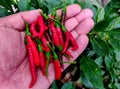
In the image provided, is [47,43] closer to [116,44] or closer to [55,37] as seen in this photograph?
[55,37]

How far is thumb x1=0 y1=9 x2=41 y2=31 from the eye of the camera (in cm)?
174

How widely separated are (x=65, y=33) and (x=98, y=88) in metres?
0.30

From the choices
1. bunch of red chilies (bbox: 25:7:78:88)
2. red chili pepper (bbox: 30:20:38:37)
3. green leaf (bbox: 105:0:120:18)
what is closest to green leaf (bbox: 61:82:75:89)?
bunch of red chilies (bbox: 25:7:78:88)

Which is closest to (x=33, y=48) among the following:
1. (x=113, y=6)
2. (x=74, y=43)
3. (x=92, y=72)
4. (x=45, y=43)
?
(x=45, y=43)

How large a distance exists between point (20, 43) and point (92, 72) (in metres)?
0.35

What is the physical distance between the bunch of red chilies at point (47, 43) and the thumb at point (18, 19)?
0.10ft

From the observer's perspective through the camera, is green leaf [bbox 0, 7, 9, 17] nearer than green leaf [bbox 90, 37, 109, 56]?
No

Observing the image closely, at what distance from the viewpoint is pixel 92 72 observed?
1.69 meters

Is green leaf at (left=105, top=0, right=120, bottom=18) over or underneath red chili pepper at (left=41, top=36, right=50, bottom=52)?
over

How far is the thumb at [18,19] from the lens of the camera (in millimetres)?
1741

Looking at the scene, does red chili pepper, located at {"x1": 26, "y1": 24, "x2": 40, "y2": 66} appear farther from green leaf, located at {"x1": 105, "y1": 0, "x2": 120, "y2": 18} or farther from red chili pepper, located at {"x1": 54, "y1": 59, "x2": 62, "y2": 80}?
green leaf, located at {"x1": 105, "y1": 0, "x2": 120, "y2": 18}

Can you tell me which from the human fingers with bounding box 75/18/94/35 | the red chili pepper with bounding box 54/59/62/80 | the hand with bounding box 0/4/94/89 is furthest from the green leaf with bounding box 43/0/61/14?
the red chili pepper with bounding box 54/59/62/80

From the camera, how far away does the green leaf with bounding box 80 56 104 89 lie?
1.67 meters

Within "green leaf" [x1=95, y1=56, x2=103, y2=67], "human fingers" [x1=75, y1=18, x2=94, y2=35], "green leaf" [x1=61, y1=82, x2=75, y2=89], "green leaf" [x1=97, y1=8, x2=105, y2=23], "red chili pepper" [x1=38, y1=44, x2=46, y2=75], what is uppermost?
"green leaf" [x1=97, y1=8, x2=105, y2=23]
